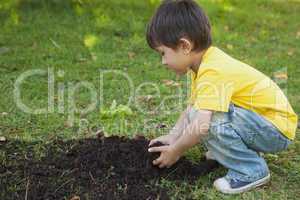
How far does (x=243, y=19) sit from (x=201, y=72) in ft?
13.8

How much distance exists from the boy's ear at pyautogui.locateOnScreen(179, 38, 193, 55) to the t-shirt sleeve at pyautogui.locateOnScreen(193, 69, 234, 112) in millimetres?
161

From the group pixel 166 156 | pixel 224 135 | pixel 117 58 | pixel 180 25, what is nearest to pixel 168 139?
pixel 166 156

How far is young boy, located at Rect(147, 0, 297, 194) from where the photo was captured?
2.81 metres

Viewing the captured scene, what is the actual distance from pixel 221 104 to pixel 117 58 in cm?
278

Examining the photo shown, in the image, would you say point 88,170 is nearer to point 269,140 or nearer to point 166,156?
point 166,156

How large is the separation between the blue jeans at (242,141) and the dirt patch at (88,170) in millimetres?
249

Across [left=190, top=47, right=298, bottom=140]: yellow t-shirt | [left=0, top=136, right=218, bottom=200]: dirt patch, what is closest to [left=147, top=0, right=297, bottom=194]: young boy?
[left=190, top=47, right=298, bottom=140]: yellow t-shirt

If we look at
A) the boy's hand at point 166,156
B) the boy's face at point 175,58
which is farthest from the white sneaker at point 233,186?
the boy's face at point 175,58

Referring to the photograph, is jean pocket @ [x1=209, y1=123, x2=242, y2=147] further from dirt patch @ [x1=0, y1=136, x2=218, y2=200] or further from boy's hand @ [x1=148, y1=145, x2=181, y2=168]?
dirt patch @ [x1=0, y1=136, x2=218, y2=200]

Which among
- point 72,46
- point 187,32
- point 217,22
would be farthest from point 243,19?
point 187,32

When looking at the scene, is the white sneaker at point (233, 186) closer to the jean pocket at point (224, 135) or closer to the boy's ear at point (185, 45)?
the jean pocket at point (224, 135)

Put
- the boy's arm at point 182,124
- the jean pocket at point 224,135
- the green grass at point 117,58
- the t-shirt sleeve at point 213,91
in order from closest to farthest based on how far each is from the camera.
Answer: the t-shirt sleeve at point 213,91 → the jean pocket at point 224,135 → the boy's arm at point 182,124 → the green grass at point 117,58

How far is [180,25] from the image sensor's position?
2.86 meters

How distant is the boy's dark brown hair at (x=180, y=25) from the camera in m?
2.86
